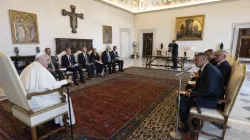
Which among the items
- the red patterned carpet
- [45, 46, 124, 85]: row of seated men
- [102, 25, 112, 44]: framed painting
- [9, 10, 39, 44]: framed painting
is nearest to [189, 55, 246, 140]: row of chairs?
the red patterned carpet

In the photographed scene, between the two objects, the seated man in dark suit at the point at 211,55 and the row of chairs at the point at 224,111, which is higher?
the seated man in dark suit at the point at 211,55

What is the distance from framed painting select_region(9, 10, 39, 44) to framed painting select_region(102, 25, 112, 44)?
435 cm

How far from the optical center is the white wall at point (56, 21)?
5.08m

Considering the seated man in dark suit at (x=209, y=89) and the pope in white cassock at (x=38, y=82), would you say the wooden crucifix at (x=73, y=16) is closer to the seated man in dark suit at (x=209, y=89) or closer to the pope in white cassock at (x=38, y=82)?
the pope in white cassock at (x=38, y=82)

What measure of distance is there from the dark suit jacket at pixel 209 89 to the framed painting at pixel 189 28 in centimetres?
955

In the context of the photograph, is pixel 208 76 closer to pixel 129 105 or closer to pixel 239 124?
pixel 239 124

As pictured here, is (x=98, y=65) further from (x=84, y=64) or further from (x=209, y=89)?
(x=209, y=89)

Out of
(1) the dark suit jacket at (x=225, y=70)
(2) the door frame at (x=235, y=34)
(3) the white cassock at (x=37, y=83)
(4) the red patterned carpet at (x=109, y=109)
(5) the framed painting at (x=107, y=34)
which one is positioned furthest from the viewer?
(5) the framed painting at (x=107, y=34)

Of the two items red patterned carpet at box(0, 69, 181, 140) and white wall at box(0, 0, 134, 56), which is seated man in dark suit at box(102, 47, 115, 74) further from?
white wall at box(0, 0, 134, 56)

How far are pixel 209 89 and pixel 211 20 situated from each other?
9932 mm

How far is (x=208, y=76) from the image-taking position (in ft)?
6.34

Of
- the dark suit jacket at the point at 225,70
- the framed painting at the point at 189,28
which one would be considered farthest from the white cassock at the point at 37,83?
the framed painting at the point at 189,28

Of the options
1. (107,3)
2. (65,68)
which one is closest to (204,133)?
(65,68)

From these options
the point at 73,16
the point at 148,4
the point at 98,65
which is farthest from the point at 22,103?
the point at 148,4
